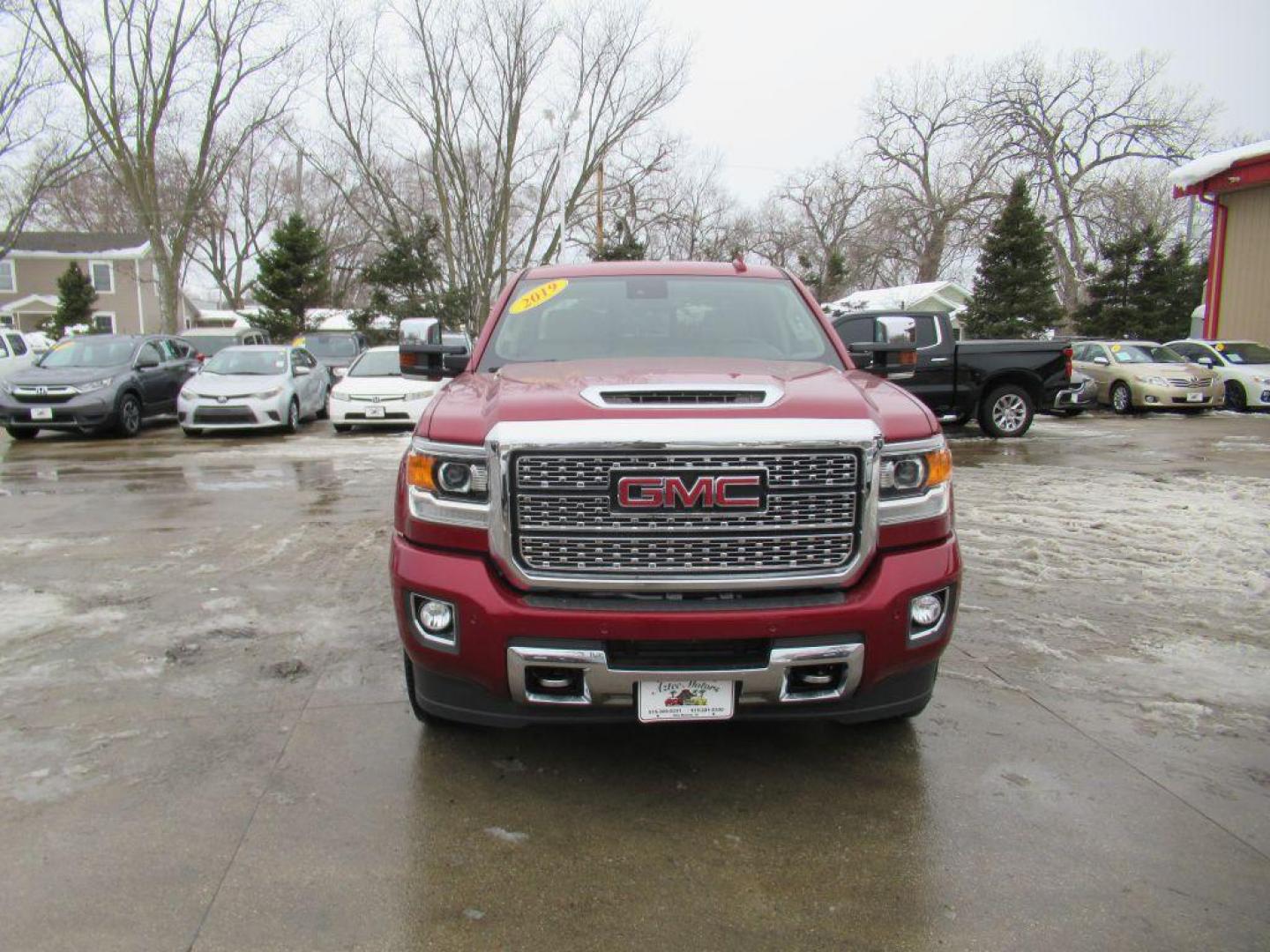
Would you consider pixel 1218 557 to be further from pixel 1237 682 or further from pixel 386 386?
pixel 386 386

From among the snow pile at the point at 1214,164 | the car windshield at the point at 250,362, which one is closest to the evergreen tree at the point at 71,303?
the car windshield at the point at 250,362

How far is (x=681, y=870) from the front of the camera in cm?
283

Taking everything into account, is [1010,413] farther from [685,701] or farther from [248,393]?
[685,701]

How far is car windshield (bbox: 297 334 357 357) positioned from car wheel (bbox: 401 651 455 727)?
784 inches

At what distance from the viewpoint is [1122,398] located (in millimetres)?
19297

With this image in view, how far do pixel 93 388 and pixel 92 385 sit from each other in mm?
64

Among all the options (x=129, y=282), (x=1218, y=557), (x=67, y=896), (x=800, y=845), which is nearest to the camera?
(x=67, y=896)

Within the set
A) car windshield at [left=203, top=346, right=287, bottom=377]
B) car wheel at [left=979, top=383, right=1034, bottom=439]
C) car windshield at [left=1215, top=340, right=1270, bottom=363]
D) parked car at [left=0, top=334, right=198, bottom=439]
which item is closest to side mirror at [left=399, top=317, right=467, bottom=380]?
car wheel at [left=979, top=383, right=1034, bottom=439]

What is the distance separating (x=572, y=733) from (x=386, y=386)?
12.1m

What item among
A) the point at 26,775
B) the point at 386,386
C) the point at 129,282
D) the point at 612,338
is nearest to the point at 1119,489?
the point at 612,338

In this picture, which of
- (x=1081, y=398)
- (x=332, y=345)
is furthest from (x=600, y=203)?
(x=1081, y=398)

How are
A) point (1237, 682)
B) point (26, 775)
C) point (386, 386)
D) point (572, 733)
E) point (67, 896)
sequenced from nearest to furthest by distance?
1. point (67, 896)
2. point (26, 775)
3. point (572, 733)
4. point (1237, 682)
5. point (386, 386)

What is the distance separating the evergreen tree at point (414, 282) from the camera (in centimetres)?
2838

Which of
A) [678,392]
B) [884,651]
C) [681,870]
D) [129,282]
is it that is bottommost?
[681,870]
